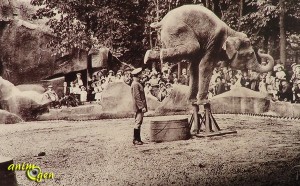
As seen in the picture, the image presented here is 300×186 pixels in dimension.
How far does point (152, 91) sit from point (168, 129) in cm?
87

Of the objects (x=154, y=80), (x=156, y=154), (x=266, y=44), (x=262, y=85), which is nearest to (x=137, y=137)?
(x=156, y=154)

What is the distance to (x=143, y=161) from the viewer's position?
15.2 ft

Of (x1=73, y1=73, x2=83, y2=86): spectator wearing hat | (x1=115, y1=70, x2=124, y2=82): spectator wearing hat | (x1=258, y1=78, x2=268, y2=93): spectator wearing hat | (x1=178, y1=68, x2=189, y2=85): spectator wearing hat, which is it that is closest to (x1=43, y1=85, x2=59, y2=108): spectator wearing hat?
(x1=73, y1=73, x2=83, y2=86): spectator wearing hat

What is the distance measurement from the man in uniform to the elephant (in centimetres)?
56

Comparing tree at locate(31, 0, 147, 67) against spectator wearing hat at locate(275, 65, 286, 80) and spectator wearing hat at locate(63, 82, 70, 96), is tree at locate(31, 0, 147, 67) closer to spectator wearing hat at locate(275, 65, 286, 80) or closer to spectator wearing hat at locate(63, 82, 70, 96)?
spectator wearing hat at locate(63, 82, 70, 96)

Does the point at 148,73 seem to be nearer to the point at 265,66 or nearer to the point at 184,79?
the point at 184,79

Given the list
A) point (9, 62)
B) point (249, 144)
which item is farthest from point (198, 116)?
point (9, 62)

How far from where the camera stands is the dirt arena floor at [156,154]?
4.27m

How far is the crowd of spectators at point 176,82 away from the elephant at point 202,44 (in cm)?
15

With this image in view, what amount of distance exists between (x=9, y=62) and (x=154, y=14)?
189 centimetres

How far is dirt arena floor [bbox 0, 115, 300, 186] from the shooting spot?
427cm

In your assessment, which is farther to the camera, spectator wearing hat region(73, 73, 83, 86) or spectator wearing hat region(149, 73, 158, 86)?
spectator wearing hat region(73, 73, 83, 86)

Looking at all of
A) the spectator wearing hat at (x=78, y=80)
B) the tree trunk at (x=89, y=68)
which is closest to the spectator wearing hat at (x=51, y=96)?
the spectator wearing hat at (x=78, y=80)

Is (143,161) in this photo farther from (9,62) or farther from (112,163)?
(9,62)
